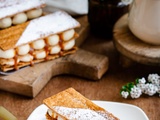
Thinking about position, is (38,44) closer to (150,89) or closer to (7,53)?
(7,53)

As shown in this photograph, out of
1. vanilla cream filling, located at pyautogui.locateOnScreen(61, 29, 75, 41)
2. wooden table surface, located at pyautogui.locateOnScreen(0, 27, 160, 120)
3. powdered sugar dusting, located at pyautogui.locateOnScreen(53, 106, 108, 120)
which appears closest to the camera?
powdered sugar dusting, located at pyautogui.locateOnScreen(53, 106, 108, 120)

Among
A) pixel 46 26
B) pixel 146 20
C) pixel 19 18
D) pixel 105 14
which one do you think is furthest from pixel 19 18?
pixel 146 20

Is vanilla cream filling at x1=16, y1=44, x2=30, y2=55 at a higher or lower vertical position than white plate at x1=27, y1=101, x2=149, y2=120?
higher

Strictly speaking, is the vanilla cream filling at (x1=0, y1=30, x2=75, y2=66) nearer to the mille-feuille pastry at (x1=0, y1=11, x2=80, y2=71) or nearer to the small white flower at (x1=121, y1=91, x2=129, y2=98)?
the mille-feuille pastry at (x1=0, y1=11, x2=80, y2=71)

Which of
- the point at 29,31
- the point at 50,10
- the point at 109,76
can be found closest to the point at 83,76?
the point at 109,76

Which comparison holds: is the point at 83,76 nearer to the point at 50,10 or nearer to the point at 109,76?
the point at 109,76

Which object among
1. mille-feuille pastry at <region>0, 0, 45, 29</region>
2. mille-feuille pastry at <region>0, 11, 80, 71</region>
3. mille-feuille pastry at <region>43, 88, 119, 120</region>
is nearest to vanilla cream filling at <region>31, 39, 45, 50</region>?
mille-feuille pastry at <region>0, 11, 80, 71</region>

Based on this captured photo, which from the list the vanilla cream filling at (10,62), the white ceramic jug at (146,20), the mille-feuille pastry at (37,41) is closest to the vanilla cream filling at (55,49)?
the mille-feuille pastry at (37,41)
